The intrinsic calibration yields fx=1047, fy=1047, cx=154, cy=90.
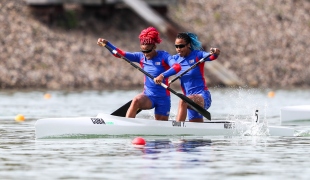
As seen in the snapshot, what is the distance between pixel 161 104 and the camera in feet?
76.8

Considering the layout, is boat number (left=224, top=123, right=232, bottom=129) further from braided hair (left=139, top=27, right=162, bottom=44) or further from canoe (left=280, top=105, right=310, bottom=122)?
canoe (left=280, top=105, right=310, bottom=122)

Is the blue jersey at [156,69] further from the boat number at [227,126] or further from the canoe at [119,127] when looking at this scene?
the boat number at [227,126]

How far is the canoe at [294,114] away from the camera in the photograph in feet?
96.1

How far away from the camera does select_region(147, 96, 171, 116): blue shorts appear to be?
76.4 ft

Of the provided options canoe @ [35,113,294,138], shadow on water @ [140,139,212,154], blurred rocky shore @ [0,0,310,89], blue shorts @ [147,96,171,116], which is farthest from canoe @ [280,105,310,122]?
blurred rocky shore @ [0,0,310,89]

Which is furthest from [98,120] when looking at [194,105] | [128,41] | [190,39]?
[128,41]

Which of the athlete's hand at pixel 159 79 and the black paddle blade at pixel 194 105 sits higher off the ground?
the athlete's hand at pixel 159 79

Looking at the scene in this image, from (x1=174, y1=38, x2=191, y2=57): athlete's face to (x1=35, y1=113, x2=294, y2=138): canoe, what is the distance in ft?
5.25

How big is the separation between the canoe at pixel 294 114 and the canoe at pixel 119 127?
5.90m

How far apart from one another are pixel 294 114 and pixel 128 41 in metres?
25.8

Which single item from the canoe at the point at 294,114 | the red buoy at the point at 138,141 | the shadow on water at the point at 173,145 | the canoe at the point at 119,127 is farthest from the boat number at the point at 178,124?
the canoe at the point at 294,114

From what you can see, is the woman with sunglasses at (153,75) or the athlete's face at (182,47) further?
the athlete's face at (182,47)

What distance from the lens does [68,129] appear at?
22.9 meters

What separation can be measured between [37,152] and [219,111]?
15398 millimetres
